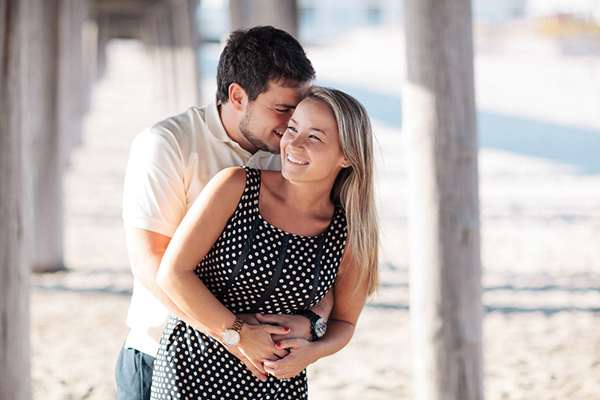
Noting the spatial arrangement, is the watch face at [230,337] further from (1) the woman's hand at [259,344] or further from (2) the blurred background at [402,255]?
(2) the blurred background at [402,255]

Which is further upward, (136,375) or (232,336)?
(232,336)

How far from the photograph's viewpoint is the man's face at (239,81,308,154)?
196cm

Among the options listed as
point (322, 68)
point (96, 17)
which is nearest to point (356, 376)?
point (96, 17)

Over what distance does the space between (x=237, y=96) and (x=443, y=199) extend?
1071mm

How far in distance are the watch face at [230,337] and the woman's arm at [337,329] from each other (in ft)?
0.38

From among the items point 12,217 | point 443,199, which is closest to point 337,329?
point 443,199

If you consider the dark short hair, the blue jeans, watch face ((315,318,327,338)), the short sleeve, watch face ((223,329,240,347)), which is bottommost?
the blue jeans

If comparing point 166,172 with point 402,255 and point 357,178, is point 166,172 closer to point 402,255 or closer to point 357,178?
point 357,178

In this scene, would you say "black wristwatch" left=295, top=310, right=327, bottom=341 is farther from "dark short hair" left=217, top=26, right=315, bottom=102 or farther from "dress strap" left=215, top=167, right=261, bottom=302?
"dark short hair" left=217, top=26, right=315, bottom=102

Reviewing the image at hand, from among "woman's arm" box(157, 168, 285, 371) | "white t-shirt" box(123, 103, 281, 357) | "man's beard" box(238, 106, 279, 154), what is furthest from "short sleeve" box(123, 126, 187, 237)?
"man's beard" box(238, 106, 279, 154)

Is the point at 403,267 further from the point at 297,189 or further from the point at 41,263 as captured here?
the point at 297,189

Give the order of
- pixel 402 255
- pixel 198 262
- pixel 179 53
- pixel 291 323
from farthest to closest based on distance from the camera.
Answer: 1. pixel 179 53
2. pixel 402 255
3. pixel 291 323
4. pixel 198 262

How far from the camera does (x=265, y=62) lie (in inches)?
76.0

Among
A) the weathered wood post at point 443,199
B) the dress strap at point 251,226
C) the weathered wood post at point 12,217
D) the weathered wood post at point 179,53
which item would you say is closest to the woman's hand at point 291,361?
the dress strap at point 251,226
